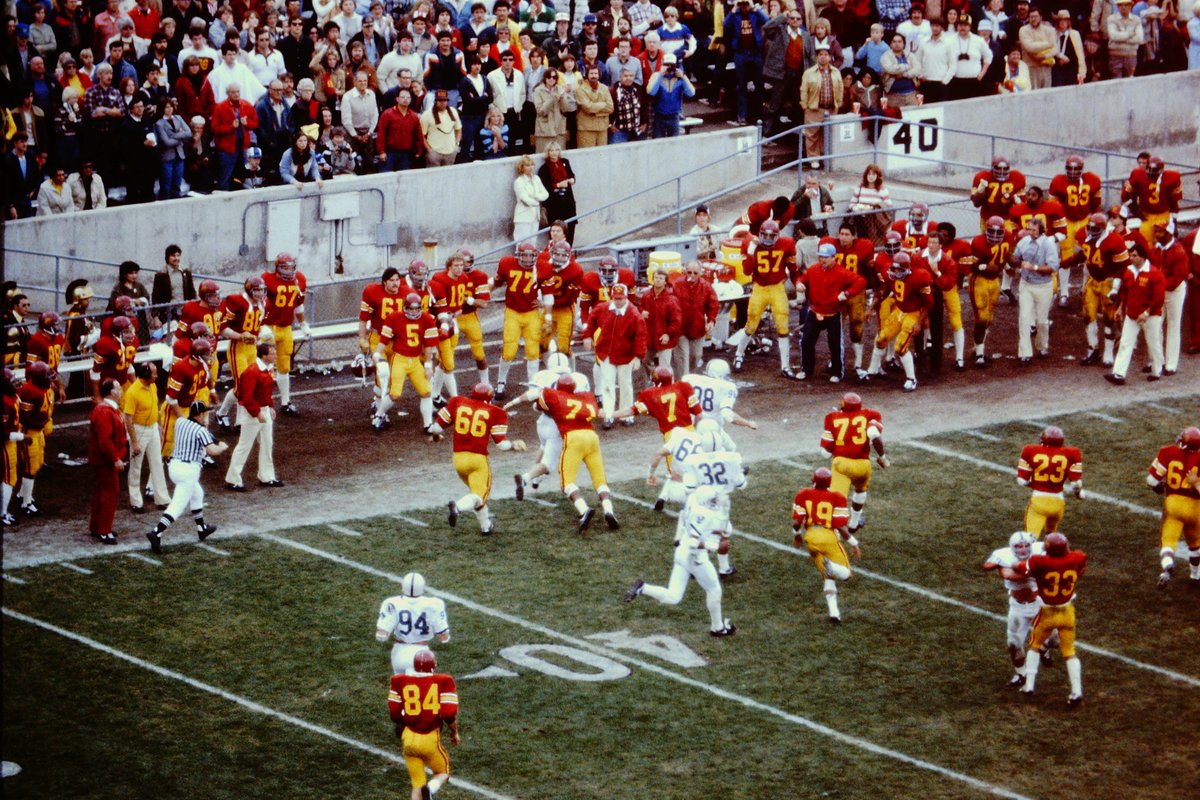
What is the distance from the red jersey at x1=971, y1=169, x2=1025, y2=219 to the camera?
28078 mm

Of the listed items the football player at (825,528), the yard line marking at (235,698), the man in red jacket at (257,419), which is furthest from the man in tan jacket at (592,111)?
the yard line marking at (235,698)

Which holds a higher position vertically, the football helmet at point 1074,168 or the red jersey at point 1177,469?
the football helmet at point 1074,168

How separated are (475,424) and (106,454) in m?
3.55

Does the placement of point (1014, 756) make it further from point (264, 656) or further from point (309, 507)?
point (309, 507)

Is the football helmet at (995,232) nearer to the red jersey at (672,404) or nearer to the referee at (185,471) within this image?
the red jersey at (672,404)

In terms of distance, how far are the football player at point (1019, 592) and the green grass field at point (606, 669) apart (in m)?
0.29

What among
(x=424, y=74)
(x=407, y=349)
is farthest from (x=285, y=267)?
(x=424, y=74)

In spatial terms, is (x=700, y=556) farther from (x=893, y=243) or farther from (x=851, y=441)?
(x=893, y=243)

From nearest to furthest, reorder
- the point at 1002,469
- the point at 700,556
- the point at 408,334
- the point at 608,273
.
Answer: the point at 700,556 < the point at 1002,469 < the point at 408,334 < the point at 608,273

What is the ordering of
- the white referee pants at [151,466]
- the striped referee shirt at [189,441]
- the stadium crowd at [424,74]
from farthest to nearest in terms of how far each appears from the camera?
the stadium crowd at [424,74], the white referee pants at [151,466], the striped referee shirt at [189,441]

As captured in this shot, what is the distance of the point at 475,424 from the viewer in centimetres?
2077

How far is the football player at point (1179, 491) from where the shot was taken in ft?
63.9

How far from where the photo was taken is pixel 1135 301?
25.2 meters

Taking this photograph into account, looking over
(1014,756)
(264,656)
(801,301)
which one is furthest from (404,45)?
(1014,756)
